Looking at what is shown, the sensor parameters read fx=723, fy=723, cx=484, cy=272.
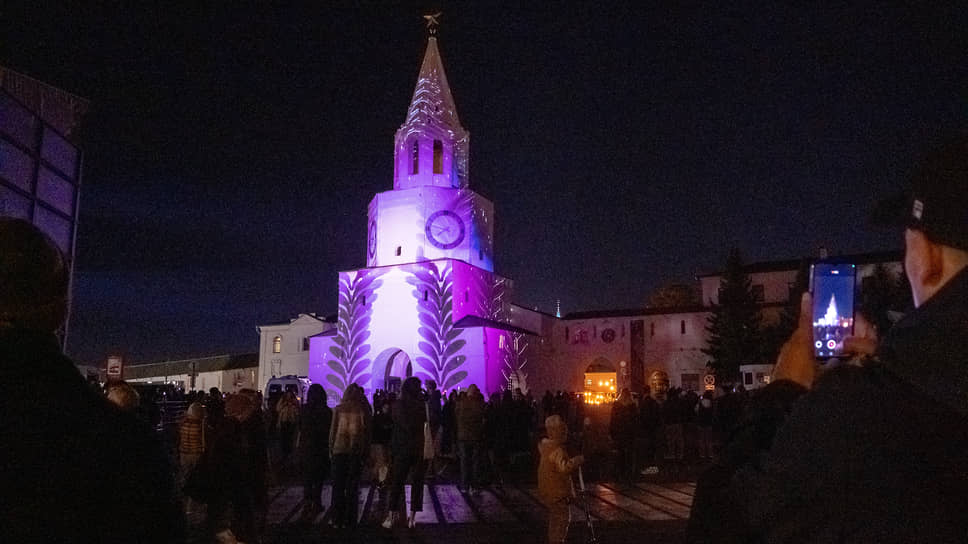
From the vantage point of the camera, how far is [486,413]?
16.1 meters

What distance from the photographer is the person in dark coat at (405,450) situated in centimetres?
1035

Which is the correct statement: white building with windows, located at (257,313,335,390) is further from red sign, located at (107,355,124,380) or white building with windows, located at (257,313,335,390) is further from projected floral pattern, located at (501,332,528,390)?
red sign, located at (107,355,124,380)

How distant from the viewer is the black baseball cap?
1580 mm

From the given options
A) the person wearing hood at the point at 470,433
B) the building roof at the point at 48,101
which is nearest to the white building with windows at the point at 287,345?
the person wearing hood at the point at 470,433

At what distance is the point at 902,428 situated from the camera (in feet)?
4.85

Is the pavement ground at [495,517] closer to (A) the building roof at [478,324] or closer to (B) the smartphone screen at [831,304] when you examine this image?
(B) the smartphone screen at [831,304]

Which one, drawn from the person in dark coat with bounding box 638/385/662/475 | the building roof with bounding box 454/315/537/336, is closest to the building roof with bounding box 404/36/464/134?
the building roof with bounding box 454/315/537/336

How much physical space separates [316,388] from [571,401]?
15520 millimetres

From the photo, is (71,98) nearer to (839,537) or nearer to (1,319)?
(1,319)

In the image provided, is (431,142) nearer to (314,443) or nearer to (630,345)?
(630,345)

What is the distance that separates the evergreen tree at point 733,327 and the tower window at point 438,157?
22.2 meters

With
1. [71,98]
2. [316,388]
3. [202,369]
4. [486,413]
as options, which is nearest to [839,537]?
[316,388]

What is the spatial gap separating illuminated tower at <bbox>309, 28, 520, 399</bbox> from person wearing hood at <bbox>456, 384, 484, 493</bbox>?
18641 millimetres

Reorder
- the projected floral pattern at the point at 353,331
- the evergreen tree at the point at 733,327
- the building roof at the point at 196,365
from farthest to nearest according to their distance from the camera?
the building roof at the point at 196,365 → the evergreen tree at the point at 733,327 → the projected floral pattern at the point at 353,331
